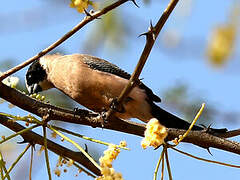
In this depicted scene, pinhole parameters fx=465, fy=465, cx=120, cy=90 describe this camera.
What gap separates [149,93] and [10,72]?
8.29 feet

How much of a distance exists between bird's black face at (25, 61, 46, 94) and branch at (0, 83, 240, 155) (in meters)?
2.60

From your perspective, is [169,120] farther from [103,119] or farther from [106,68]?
[103,119]

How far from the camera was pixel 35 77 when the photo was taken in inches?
229

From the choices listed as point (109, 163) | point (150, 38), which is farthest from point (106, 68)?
point (109, 163)

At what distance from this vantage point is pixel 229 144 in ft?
9.00

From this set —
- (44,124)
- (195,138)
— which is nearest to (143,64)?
(44,124)

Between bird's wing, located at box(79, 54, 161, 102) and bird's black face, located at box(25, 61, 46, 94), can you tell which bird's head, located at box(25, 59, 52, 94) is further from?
bird's wing, located at box(79, 54, 161, 102)

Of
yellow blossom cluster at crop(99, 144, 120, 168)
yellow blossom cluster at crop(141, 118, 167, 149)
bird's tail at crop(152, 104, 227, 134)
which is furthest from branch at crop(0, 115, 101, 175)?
bird's tail at crop(152, 104, 227, 134)

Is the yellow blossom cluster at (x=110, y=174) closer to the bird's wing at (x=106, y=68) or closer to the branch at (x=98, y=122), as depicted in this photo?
the branch at (x=98, y=122)

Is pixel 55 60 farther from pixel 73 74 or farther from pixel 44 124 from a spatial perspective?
pixel 44 124

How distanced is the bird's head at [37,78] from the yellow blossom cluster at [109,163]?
3699 millimetres

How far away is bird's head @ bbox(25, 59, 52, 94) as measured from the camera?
560 cm

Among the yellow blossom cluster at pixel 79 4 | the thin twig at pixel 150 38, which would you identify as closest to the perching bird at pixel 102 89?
the thin twig at pixel 150 38

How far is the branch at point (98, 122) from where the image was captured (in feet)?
9.18
